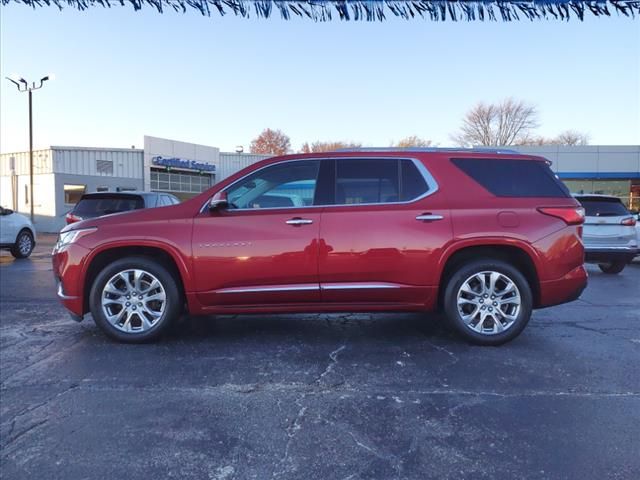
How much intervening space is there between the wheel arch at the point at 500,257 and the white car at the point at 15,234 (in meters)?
12.4

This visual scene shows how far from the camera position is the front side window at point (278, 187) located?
4.59m

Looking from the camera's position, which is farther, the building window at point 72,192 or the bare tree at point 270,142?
the bare tree at point 270,142

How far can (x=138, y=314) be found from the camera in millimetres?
4551

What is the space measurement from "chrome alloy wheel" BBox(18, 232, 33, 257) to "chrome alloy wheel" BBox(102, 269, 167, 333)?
10.5 meters

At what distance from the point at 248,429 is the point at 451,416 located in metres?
1.29

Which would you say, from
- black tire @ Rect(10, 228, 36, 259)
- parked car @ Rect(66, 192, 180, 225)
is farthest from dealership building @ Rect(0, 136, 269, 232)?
parked car @ Rect(66, 192, 180, 225)

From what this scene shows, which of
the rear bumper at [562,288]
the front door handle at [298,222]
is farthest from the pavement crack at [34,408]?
the rear bumper at [562,288]

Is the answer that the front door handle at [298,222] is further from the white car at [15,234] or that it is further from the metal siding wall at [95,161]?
the metal siding wall at [95,161]

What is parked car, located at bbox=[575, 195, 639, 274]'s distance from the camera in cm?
955

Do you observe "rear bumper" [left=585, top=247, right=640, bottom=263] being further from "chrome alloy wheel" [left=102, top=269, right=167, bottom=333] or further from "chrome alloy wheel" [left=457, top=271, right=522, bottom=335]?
"chrome alloy wheel" [left=102, top=269, right=167, bottom=333]

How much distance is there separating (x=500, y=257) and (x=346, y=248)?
4.99ft

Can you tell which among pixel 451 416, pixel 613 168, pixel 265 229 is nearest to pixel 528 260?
pixel 451 416

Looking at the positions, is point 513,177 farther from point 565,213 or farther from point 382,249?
point 382,249

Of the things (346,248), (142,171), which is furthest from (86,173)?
(346,248)
